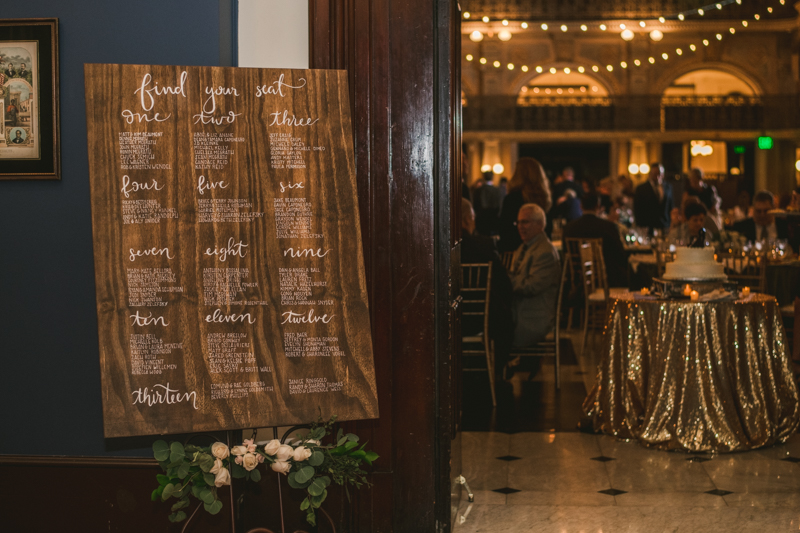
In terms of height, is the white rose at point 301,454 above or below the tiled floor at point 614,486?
above

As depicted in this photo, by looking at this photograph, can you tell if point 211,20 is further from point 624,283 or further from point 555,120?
point 555,120

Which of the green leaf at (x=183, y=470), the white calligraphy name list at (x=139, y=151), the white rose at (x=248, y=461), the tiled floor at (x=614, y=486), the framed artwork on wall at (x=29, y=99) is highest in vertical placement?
the framed artwork on wall at (x=29, y=99)

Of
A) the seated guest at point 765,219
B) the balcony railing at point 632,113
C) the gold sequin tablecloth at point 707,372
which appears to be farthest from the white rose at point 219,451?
the balcony railing at point 632,113

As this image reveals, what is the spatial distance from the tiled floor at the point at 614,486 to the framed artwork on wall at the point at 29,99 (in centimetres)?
206

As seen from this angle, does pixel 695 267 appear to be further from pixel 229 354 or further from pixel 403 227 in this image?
pixel 229 354

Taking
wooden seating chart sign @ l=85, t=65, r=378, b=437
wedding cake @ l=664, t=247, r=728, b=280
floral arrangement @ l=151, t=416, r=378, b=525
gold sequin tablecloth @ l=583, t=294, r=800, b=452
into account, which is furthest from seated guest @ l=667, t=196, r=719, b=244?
floral arrangement @ l=151, t=416, r=378, b=525

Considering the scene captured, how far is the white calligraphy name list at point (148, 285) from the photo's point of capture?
239 centimetres

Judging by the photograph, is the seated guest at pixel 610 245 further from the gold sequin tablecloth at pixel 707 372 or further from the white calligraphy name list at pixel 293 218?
the white calligraphy name list at pixel 293 218

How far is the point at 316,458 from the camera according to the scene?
2451 mm

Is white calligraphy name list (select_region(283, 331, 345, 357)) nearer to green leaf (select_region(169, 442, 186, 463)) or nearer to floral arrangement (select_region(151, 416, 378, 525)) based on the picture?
floral arrangement (select_region(151, 416, 378, 525))

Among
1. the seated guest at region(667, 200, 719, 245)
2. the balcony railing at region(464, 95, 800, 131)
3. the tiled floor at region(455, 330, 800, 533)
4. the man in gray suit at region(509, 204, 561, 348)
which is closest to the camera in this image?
the tiled floor at region(455, 330, 800, 533)

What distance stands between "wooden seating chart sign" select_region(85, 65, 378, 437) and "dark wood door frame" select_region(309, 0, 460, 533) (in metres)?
0.38

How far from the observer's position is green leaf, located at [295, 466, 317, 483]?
2.42m

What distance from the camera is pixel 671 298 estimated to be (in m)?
4.30
